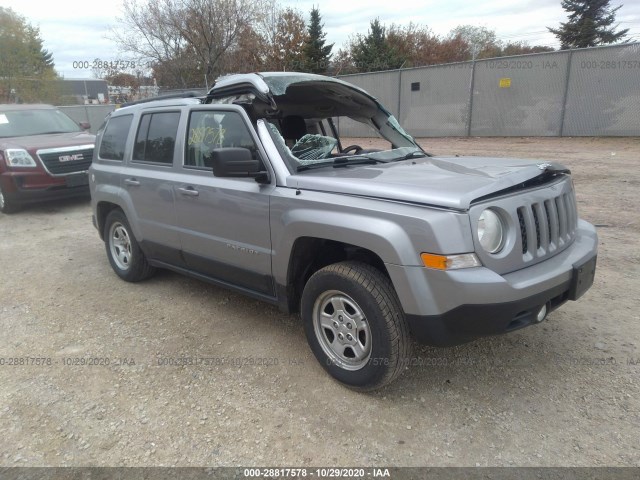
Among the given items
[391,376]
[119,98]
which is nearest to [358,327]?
[391,376]

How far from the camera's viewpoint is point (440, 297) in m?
2.42

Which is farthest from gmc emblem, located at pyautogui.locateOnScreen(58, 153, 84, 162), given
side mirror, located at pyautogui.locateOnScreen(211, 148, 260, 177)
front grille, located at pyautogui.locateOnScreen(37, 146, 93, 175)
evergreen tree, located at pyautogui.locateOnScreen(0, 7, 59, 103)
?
evergreen tree, located at pyautogui.locateOnScreen(0, 7, 59, 103)

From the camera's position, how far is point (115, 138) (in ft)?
15.9

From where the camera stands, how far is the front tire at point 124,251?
4743mm

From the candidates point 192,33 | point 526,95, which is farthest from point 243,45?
point 526,95

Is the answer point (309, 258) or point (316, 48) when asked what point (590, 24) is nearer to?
point (316, 48)

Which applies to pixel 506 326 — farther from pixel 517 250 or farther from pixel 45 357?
pixel 45 357

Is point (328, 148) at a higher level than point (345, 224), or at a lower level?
higher

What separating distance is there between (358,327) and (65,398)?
6.48 feet

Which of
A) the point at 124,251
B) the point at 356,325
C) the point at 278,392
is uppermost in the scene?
the point at 356,325

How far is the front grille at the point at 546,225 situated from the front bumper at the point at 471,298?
0.39ft

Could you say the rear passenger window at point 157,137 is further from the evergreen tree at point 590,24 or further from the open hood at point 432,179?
the evergreen tree at point 590,24

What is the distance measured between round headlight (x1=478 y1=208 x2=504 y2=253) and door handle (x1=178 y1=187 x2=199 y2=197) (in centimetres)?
223

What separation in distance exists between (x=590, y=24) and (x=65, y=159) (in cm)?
4127
